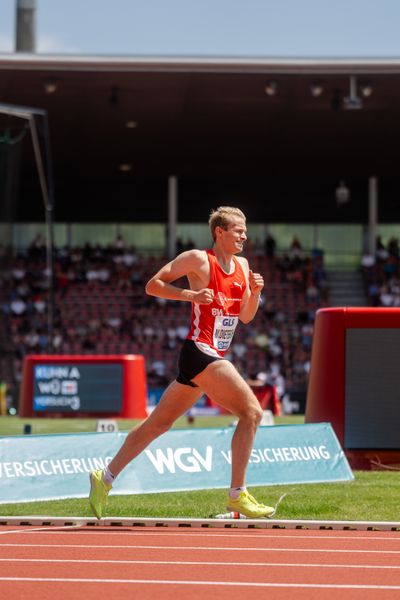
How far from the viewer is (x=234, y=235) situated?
9172 millimetres

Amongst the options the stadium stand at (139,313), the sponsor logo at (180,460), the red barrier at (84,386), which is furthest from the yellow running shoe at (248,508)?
the stadium stand at (139,313)

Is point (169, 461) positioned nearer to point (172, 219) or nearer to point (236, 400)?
point (236, 400)

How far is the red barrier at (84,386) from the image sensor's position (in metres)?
28.7

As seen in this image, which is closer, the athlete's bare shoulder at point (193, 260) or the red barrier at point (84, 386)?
the athlete's bare shoulder at point (193, 260)

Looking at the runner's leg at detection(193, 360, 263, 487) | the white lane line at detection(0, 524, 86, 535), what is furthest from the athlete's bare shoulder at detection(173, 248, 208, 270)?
the white lane line at detection(0, 524, 86, 535)

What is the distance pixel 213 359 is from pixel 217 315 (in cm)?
29

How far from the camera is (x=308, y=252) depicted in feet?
162

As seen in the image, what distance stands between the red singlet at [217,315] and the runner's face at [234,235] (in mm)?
143

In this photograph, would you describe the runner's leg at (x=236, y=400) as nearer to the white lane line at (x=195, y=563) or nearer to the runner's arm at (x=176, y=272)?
the runner's arm at (x=176, y=272)

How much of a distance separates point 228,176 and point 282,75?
1349 centimetres

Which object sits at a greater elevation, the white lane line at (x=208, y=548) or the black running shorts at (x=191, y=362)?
the black running shorts at (x=191, y=362)

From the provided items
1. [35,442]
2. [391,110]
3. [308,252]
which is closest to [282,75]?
[391,110]

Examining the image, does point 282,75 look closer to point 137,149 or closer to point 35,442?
point 137,149

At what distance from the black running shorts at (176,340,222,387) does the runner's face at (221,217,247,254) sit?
2.25 feet
